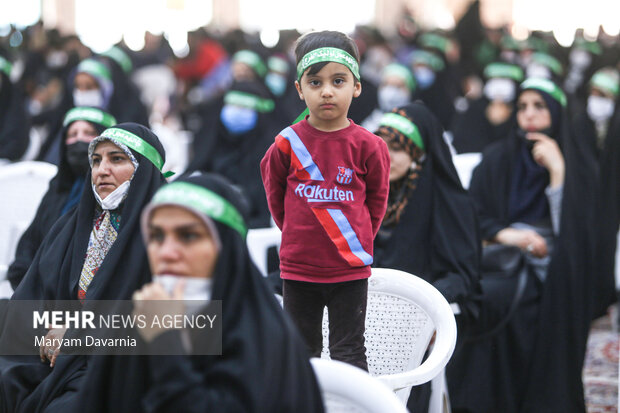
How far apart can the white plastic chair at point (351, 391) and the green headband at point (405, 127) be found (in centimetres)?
157

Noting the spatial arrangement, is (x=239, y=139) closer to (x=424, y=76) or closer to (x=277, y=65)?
(x=424, y=76)

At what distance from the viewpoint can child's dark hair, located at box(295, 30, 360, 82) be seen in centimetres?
226

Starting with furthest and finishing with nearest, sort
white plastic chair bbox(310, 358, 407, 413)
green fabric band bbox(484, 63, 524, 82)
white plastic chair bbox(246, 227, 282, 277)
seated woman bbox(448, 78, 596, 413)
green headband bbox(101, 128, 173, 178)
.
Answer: green fabric band bbox(484, 63, 524, 82) < white plastic chair bbox(246, 227, 282, 277) < seated woman bbox(448, 78, 596, 413) < green headband bbox(101, 128, 173, 178) < white plastic chair bbox(310, 358, 407, 413)

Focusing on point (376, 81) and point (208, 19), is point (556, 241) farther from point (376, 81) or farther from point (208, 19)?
point (208, 19)

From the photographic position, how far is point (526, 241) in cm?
379

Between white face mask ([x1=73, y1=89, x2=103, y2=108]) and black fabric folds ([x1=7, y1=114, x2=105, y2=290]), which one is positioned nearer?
black fabric folds ([x1=7, y1=114, x2=105, y2=290])

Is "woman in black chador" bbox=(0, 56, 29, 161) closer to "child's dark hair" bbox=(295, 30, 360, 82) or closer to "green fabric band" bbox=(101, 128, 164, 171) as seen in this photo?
"green fabric band" bbox=(101, 128, 164, 171)

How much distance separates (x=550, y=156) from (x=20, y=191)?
2.72 m

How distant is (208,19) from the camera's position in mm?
19906

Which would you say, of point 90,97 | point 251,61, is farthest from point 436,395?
point 251,61

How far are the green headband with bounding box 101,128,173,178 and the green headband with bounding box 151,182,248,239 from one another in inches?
37.8

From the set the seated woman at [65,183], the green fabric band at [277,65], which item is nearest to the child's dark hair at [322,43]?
the seated woman at [65,183]

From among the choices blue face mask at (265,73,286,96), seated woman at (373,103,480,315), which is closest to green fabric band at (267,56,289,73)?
blue face mask at (265,73,286,96)

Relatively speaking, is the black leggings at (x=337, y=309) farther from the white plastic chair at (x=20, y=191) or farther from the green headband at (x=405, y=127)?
the white plastic chair at (x=20, y=191)
